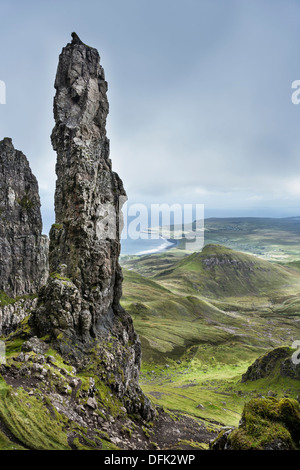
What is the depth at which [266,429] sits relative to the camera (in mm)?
20484

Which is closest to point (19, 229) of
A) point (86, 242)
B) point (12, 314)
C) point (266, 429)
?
point (12, 314)

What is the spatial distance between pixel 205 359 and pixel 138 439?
131 m

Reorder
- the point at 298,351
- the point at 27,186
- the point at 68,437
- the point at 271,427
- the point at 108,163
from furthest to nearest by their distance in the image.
→ the point at 27,186
the point at 298,351
the point at 108,163
the point at 68,437
the point at 271,427

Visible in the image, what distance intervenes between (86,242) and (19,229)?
99667mm

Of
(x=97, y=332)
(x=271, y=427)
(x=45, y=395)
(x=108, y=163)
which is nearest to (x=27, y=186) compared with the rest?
(x=108, y=163)

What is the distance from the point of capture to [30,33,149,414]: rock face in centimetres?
3578

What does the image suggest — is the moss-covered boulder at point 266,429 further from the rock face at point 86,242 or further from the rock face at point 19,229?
the rock face at point 19,229

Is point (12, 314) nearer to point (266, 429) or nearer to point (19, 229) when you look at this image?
point (19, 229)

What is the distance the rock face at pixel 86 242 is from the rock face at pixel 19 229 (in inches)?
3494

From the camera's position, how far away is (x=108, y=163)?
4747cm

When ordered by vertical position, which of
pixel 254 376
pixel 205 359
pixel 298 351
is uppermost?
pixel 298 351

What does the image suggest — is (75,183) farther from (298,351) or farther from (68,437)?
(298,351)

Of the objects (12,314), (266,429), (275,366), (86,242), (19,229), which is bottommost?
(275,366)

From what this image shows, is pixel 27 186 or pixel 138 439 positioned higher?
pixel 27 186
